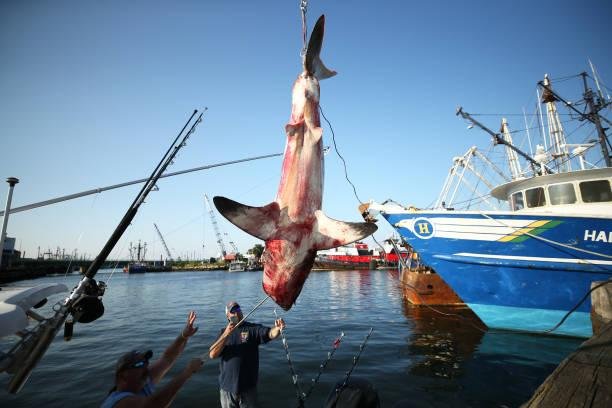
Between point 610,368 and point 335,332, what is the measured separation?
34.7 ft

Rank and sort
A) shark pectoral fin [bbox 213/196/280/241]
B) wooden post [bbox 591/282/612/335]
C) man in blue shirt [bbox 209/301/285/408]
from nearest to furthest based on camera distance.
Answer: shark pectoral fin [bbox 213/196/280/241] → man in blue shirt [bbox 209/301/285/408] → wooden post [bbox 591/282/612/335]

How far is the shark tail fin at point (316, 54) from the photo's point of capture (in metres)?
2.59

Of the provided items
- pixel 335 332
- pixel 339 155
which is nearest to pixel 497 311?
pixel 335 332

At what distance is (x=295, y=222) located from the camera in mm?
2340

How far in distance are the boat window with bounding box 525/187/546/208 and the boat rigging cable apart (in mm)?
12618

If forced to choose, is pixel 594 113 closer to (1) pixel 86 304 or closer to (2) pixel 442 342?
(2) pixel 442 342

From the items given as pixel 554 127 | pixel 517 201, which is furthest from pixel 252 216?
pixel 554 127

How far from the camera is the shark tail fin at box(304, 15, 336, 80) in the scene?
2.59m

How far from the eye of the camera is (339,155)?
370 cm

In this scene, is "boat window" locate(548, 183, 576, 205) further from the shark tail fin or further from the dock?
the shark tail fin

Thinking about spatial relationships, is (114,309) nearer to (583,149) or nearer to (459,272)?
(459,272)

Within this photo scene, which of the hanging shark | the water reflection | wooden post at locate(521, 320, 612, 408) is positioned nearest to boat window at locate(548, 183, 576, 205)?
the water reflection

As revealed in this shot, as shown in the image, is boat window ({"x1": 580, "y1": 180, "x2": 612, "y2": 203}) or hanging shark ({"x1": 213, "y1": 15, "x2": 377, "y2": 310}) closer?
hanging shark ({"x1": 213, "y1": 15, "x2": 377, "y2": 310})

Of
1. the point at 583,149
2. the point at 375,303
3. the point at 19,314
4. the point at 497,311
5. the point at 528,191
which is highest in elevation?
the point at 583,149
